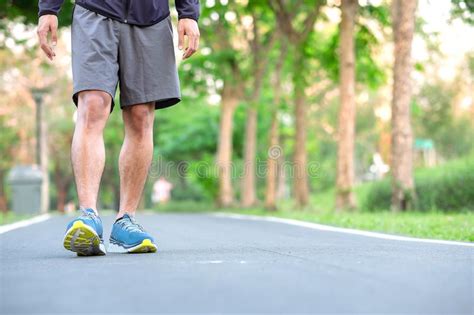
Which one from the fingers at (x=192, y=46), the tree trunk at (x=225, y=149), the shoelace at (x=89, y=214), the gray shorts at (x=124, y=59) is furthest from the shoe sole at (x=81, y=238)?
the tree trunk at (x=225, y=149)

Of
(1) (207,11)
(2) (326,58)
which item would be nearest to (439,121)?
(2) (326,58)

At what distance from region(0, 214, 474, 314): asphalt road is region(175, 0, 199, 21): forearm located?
5.03 ft

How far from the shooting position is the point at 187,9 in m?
5.25

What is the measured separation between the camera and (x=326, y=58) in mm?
21125

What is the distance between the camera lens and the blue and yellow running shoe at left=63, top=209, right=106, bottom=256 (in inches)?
172

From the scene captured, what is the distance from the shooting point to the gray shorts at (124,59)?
4797mm

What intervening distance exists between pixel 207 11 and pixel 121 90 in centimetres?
1469

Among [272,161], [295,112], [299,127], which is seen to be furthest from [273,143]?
[295,112]

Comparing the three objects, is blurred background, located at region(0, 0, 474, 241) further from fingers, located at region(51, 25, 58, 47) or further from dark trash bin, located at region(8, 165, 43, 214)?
fingers, located at region(51, 25, 58, 47)

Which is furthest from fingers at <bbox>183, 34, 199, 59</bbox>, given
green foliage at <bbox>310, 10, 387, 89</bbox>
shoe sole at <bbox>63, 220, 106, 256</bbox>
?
green foliage at <bbox>310, 10, 387, 89</bbox>

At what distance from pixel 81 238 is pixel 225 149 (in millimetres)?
24167

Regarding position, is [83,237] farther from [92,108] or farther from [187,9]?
[187,9]

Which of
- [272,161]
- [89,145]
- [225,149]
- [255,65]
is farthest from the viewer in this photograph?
[225,149]

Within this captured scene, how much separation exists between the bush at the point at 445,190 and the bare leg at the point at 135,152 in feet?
38.1
